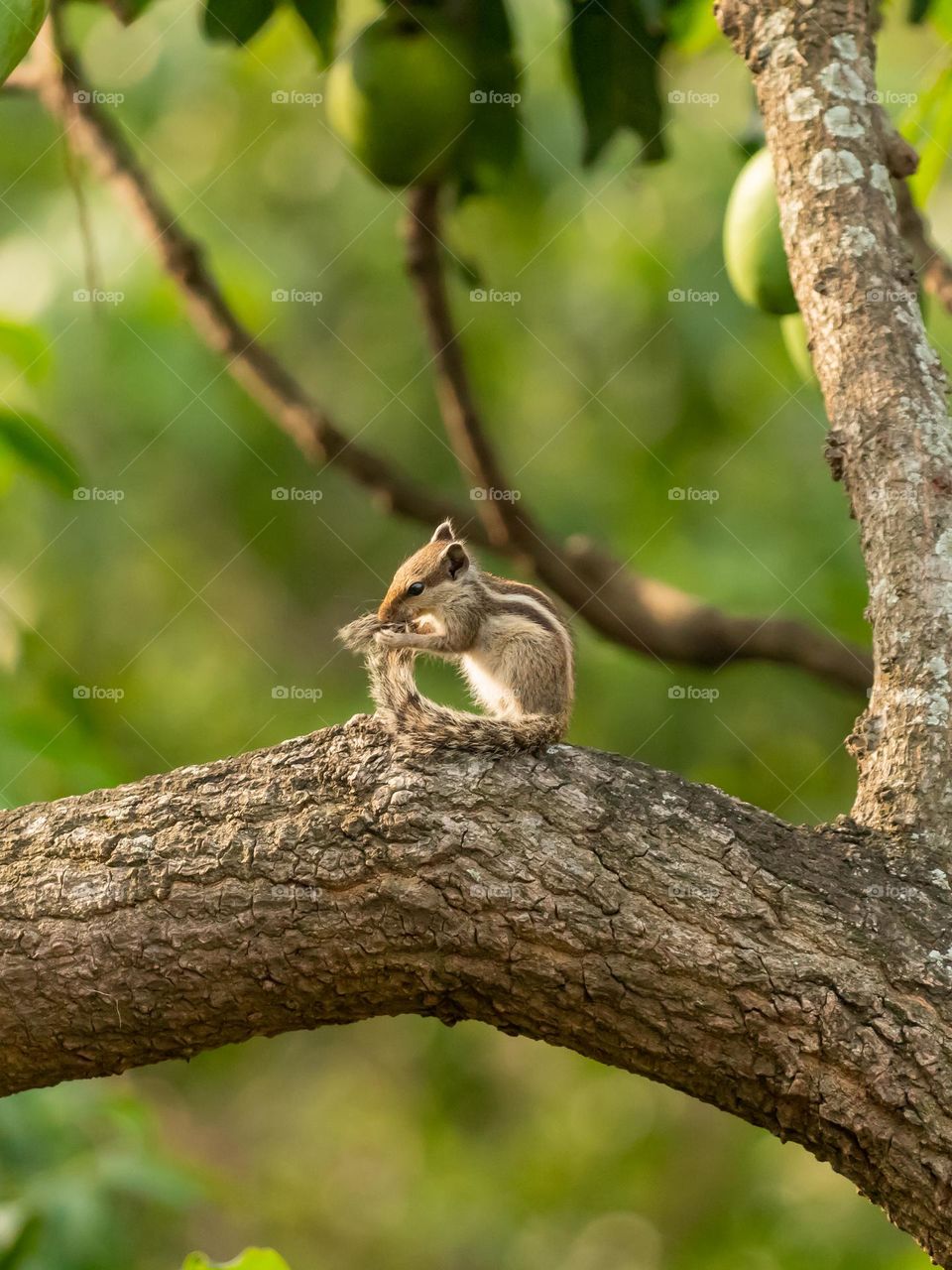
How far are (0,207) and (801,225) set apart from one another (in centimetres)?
663

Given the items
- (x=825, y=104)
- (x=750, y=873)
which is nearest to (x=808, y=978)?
(x=750, y=873)

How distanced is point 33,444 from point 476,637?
1115 mm

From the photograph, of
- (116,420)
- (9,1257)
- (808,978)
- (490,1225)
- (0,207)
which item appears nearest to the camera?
(808,978)

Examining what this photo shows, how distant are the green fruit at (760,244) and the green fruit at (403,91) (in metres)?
0.80

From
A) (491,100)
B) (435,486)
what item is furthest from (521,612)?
(435,486)

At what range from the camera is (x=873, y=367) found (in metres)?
2.67

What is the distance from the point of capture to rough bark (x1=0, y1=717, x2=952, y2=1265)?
2104mm

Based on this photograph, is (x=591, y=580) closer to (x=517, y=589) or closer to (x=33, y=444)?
(x=517, y=589)

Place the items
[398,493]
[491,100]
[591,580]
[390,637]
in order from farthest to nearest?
[398,493]
[591,580]
[491,100]
[390,637]

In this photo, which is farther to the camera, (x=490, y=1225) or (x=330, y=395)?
(x=490, y=1225)

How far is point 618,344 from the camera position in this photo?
27.6 ft

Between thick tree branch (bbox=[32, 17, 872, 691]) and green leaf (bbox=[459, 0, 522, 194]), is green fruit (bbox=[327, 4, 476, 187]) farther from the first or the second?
thick tree branch (bbox=[32, 17, 872, 691])

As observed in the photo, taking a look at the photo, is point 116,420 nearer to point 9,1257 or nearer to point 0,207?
point 0,207

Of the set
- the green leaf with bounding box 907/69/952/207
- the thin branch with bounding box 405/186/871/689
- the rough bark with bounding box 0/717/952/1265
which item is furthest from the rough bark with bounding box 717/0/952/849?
the thin branch with bounding box 405/186/871/689
